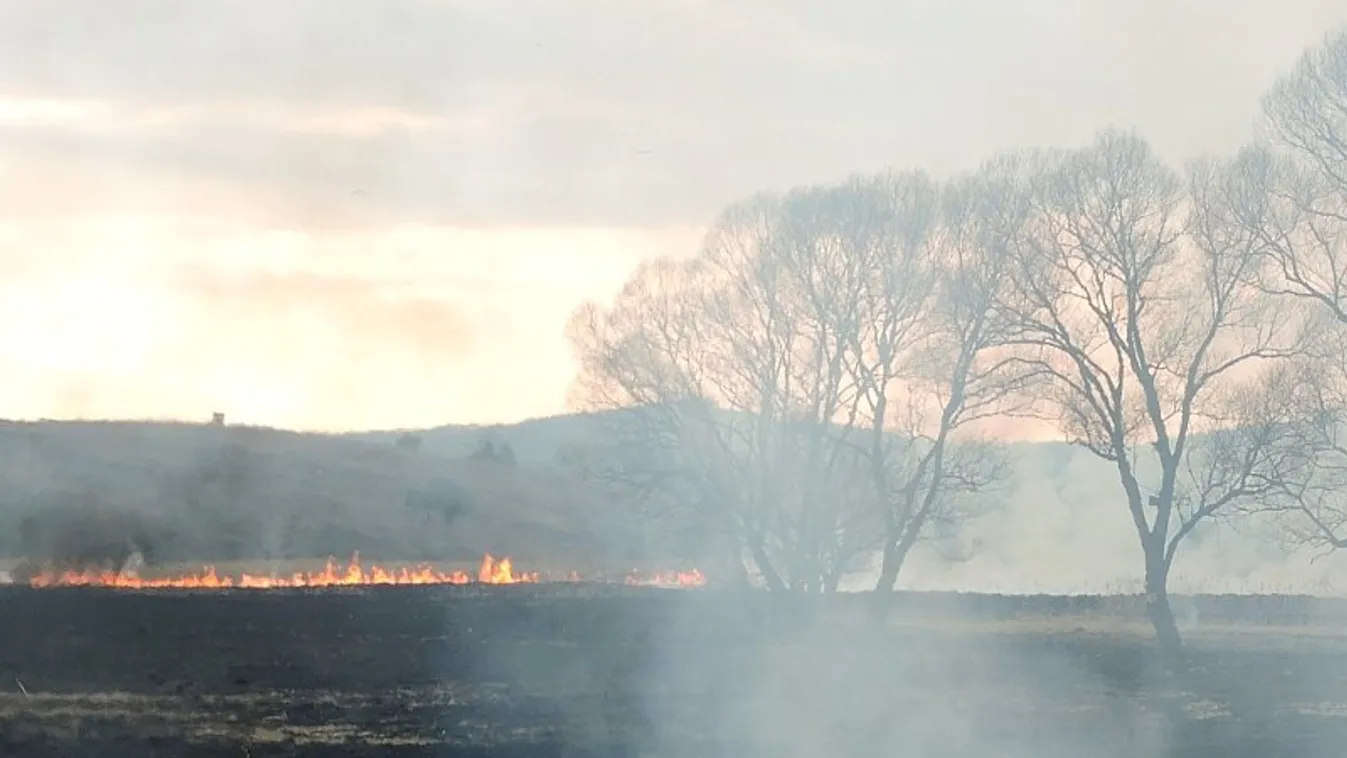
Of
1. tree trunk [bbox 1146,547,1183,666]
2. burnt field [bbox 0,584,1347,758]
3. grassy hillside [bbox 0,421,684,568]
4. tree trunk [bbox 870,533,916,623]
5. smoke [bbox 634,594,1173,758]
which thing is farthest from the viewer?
grassy hillside [bbox 0,421,684,568]

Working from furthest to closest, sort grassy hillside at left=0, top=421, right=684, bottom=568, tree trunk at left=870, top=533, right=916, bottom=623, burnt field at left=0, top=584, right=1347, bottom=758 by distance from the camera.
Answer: grassy hillside at left=0, top=421, right=684, bottom=568 → tree trunk at left=870, top=533, right=916, bottom=623 → burnt field at left=0, top=584, right=1347, bottom=758

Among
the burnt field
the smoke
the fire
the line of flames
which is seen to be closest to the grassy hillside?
the fire

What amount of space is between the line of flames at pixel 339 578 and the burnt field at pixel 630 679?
21.8ft

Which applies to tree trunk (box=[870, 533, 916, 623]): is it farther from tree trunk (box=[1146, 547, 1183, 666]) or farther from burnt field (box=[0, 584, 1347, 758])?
tree trunk (box=[1146, 547, 1183, 666])

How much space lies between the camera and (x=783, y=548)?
198 ft

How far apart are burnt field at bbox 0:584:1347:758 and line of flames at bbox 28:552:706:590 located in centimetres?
663

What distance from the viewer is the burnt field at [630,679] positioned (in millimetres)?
30312

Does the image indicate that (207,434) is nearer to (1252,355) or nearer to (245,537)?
(245,537)

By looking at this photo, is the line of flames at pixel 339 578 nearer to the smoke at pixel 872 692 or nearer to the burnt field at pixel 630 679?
the burnt field at pixel 630 679

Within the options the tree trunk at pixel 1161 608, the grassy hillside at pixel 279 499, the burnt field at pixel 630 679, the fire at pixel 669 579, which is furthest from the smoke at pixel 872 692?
the grassy hillside at pixel 279 499

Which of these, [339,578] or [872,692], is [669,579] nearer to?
[339,578]

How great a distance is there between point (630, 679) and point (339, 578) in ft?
144

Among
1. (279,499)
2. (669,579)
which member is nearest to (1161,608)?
(669,579)

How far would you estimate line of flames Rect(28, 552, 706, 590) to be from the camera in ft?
234
